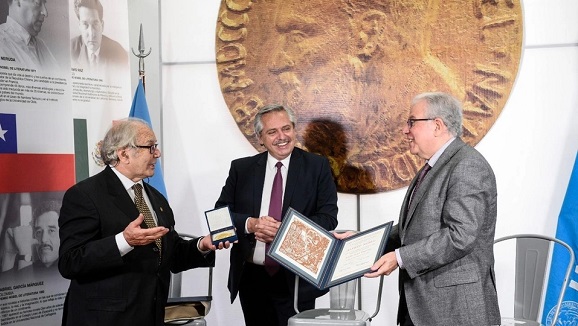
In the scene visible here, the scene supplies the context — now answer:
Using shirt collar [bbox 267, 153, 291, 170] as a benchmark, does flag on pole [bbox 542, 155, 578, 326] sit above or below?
below

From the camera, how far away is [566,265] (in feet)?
14.7

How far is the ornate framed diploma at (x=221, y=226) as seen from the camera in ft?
12.0

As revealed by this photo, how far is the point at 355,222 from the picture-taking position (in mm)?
5301

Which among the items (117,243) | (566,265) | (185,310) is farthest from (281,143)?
(566,265)

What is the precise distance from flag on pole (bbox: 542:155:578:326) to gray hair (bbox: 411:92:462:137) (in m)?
1.55

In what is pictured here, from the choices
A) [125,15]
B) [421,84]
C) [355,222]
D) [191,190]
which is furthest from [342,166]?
[125,15]

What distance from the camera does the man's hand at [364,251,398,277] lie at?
126 inches

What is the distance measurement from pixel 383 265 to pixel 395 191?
2017 mm

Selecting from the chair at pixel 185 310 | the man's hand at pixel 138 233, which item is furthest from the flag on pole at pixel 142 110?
the man's hand at pixel 138 233

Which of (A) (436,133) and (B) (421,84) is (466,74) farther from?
(A) (436,133)

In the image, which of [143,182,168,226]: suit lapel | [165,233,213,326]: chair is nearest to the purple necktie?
[165,233,213,326]: chair

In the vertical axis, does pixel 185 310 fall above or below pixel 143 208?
below

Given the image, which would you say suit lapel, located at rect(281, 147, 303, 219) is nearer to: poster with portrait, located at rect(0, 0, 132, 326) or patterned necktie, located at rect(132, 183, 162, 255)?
patterned necktie, located at rect(132, 183, 162, 255)

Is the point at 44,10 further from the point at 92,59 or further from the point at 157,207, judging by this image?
the point at 157,207
